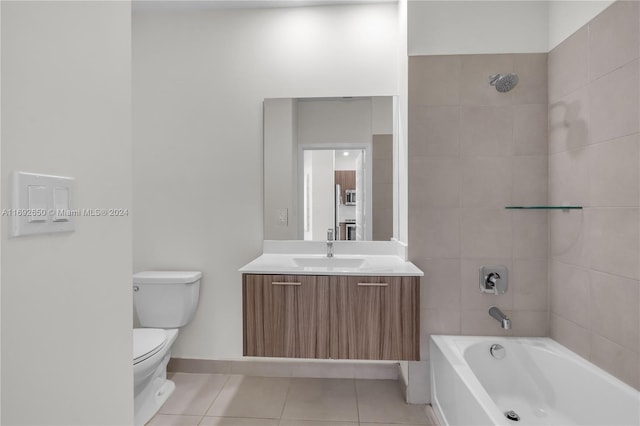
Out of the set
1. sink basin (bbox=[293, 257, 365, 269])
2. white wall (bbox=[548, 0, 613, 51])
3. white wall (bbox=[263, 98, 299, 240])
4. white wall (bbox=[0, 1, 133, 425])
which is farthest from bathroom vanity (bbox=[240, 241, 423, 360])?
white wall (bbox=[548, 0, 613, 51])

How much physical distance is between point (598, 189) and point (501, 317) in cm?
78

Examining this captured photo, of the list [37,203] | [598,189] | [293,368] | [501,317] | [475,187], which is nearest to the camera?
[37,203]

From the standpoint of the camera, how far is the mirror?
2.41m

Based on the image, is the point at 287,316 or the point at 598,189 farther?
the point at 287,316

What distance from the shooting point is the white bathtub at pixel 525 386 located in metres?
1.45

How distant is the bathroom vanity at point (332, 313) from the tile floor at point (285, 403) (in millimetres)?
394

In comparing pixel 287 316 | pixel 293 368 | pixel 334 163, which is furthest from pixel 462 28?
pixel 293 368

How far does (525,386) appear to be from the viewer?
1858 mm

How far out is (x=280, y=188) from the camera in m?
2.43

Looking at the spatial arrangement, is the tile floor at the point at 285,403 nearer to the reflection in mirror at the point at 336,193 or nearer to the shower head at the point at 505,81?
the reflection in mirror at the point at 336,193

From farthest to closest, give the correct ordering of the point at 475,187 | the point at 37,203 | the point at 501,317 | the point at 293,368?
the point at 293,368, the point at 475,187, the point at 501,317, the point at 37,203

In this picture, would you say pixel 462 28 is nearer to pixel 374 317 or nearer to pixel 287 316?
pixel 374 317

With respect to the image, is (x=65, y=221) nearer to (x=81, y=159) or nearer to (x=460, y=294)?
(x=81, y=159)

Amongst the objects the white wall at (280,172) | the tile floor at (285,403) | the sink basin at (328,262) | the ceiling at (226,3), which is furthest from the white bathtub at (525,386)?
the ceiling at (226,3)
